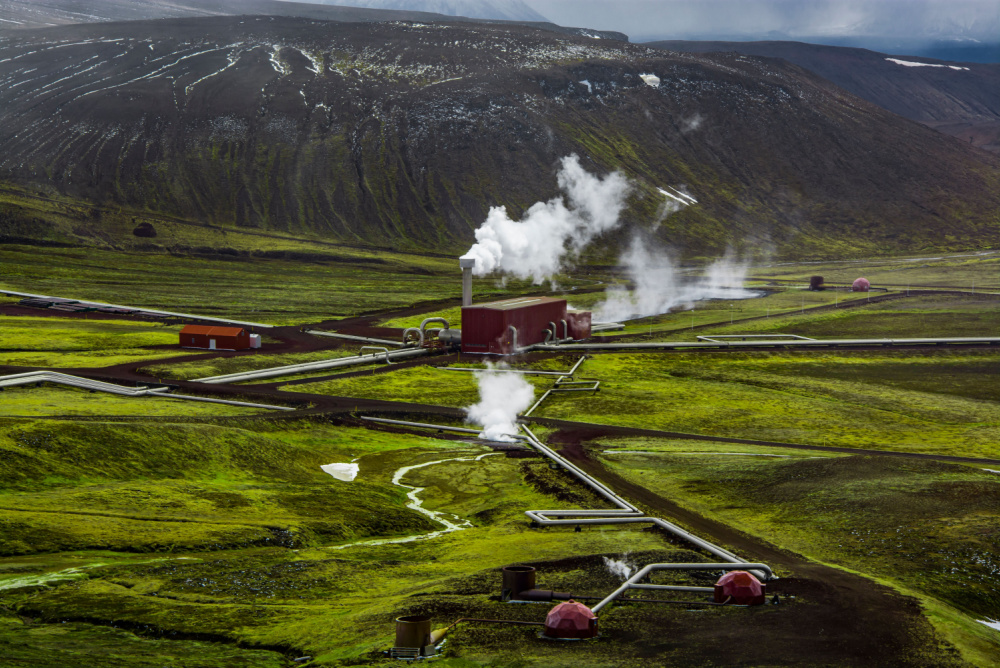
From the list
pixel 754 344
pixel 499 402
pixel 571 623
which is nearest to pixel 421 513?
pixel 571 623

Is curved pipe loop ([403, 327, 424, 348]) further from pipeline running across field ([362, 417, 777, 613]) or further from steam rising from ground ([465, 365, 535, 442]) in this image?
pipeline running across field ([362, 417, 777, 613])

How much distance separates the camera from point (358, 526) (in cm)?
5516

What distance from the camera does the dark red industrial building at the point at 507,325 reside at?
119 m

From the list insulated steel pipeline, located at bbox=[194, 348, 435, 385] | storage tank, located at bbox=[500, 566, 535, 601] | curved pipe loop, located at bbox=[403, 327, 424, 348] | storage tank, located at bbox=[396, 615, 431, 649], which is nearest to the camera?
storage tank, located at bbox=[396, 615, 431, 649]

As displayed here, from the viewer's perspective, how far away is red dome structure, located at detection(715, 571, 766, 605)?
38.1m

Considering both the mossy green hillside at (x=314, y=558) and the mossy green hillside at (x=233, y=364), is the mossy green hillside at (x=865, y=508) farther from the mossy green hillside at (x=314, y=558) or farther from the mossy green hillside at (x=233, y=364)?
the mossy green hillside at (x=233, y=364)

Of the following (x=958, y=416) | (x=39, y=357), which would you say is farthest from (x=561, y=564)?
(x=39, y=357)

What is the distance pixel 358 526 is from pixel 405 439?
25982mm

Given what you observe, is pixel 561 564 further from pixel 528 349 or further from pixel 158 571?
pixel 528 349

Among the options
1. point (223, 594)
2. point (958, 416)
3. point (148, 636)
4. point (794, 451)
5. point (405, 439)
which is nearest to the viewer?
point (148, 636)

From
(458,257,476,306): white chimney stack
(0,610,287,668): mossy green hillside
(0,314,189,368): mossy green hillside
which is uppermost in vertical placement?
(458,257,476,306): white chimney stack

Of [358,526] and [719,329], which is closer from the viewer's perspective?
[358,526]

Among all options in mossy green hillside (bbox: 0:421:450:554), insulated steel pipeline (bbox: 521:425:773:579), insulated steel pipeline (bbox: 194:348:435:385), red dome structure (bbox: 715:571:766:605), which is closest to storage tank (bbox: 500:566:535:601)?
red dome structure (bbox: 715:571:766:605)

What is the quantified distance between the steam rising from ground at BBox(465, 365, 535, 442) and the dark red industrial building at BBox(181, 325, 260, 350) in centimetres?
3265
